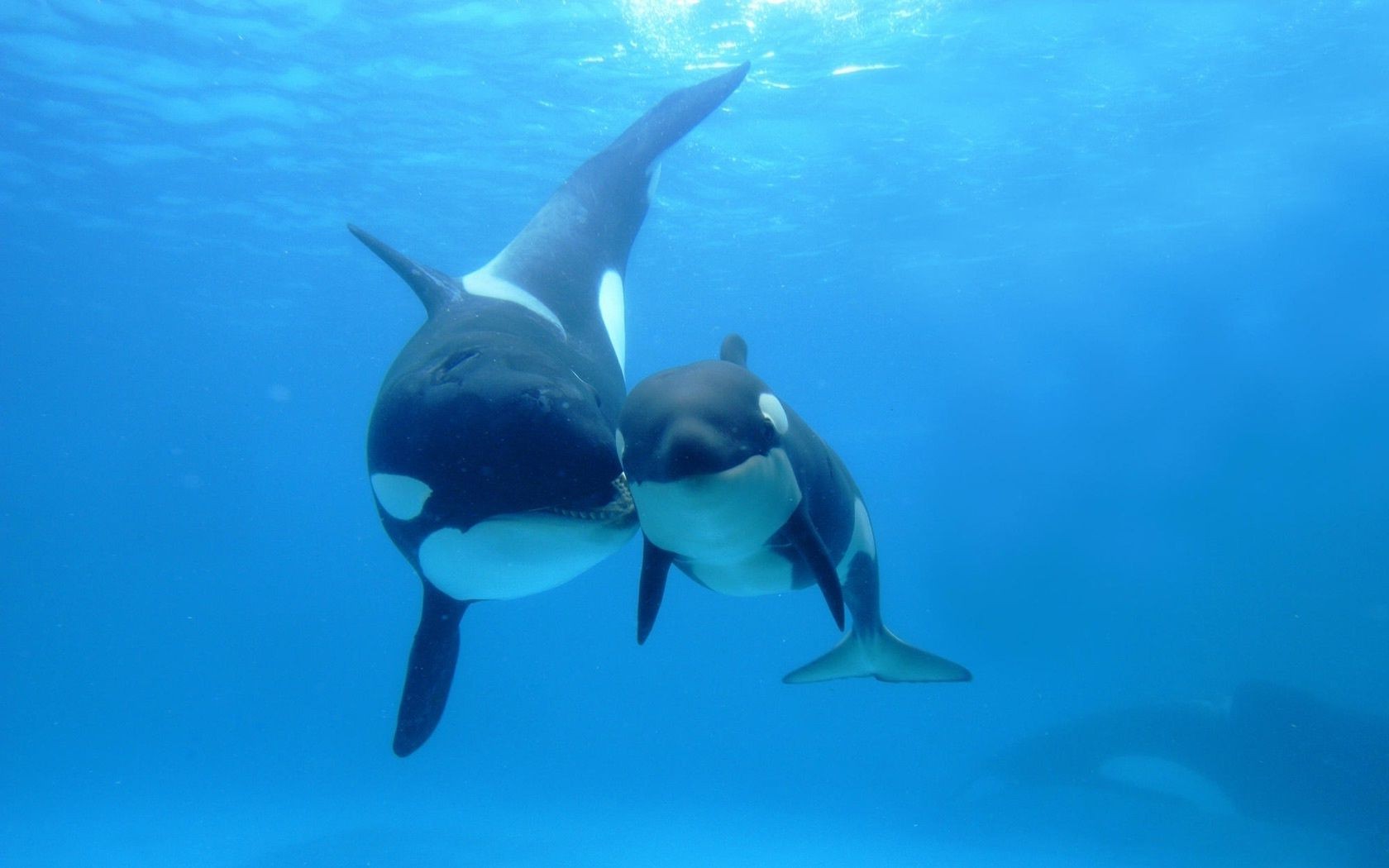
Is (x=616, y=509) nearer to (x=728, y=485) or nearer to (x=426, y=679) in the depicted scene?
(x=728, y=485)

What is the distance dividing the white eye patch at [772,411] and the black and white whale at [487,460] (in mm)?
521

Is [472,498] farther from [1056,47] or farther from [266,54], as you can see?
[1056,47]

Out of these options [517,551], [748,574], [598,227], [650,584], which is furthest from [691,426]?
[598,227]

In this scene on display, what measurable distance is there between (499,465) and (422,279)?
77.1 inches

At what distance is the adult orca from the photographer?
1711 centimetres

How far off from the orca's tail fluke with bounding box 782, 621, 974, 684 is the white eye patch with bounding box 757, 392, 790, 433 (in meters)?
2.62

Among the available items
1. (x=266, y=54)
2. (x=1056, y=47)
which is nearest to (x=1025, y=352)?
(x=1056, y=47)

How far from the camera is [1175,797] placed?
21359mm

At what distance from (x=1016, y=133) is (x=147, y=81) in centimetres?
1777

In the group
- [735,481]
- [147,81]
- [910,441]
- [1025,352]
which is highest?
[910,441]

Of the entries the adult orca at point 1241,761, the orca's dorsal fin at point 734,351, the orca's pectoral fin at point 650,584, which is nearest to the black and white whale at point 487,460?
the orca's pectoral fin at point 650,584

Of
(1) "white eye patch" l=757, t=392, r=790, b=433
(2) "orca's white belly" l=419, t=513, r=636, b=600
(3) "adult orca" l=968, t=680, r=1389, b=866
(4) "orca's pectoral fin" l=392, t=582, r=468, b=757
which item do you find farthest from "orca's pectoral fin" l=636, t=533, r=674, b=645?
(3) "adult orca" l=968, t=680, r=1389, b=866

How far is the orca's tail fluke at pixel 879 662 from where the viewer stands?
552cm

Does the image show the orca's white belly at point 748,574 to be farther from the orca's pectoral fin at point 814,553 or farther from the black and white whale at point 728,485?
the orca's pectoral fin at point 814,553
